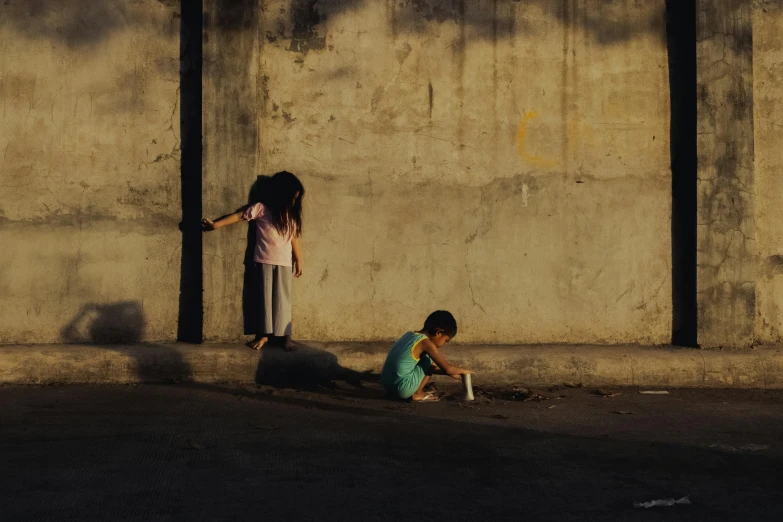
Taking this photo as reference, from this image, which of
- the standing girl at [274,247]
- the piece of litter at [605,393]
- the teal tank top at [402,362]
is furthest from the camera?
the standing girl at [274,247]

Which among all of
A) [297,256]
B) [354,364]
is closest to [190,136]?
[297,256]

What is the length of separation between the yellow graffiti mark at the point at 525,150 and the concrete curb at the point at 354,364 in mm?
1448

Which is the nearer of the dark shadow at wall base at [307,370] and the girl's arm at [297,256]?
the dark shadow at wall base at [307,370]

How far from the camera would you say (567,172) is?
8234mm

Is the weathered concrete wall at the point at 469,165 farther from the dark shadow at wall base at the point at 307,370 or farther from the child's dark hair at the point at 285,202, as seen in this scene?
the dark shadow at wall base at the point at 307,370

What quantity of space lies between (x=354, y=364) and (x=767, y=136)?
377cm

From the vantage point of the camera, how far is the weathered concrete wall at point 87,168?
7934 mm

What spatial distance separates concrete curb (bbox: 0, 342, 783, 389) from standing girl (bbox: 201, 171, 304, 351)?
0.20m

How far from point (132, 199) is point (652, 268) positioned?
4120mm

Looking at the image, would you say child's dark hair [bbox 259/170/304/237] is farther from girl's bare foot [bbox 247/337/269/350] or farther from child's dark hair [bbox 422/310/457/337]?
child's dark hair [bbox 422/310/457/337]

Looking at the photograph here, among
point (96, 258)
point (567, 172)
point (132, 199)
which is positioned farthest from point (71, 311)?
point (567, 172)

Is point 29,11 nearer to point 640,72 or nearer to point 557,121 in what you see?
point 557,121

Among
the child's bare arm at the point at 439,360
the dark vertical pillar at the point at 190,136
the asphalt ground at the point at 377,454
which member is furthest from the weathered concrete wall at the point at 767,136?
the dark vertical pillar at the point at 190,136

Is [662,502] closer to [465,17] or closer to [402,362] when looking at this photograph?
[402,362]
